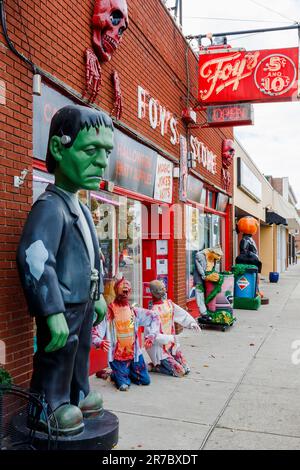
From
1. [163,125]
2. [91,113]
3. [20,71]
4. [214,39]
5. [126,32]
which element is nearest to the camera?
[91,113]

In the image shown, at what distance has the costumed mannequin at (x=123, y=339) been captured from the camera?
5625mm

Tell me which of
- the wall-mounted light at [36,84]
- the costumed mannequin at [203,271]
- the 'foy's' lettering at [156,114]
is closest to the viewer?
the wall-mounted light at [36,84]

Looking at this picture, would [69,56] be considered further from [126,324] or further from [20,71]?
[126,324]

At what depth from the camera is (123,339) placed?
5652mm

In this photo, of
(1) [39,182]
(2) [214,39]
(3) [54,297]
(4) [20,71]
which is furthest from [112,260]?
(2) [214,39]

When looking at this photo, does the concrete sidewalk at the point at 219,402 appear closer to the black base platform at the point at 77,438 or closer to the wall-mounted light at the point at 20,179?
the black base platform at the point at 77,438

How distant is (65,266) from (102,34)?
10.9ft

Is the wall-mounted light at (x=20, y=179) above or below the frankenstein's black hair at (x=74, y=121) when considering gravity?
below

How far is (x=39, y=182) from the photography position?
511 cm

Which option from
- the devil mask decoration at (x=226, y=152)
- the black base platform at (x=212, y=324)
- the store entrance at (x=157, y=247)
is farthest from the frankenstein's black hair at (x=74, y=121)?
the devil mask decoration at (x=226, y=152)

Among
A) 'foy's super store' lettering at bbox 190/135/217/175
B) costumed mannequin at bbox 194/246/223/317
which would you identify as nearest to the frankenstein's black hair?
costumed mannequin at bbox 194/246/223/317

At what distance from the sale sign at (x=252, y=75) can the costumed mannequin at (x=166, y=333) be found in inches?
171

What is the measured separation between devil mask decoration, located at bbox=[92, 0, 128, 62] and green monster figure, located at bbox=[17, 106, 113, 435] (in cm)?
240

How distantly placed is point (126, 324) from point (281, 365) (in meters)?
2.42
